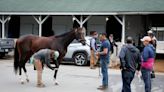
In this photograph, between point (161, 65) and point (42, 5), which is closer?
point (161, 65)

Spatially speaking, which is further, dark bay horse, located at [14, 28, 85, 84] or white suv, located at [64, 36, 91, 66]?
white suv, located at [64, 36, 91, 66]

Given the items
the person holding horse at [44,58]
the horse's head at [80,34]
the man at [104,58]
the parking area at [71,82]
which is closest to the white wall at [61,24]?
the parking area at [71,82]

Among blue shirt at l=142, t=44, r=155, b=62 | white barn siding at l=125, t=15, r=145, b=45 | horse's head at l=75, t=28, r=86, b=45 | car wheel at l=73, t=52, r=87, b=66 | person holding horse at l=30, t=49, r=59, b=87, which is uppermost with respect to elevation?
white barn siding at l=125, t=15, r=145, b=45

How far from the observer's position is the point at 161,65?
2348 centimetres

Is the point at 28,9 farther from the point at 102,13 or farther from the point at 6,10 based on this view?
the point at 102,13

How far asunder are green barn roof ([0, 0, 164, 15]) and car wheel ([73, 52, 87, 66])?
5.86 m

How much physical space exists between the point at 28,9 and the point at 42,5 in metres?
1.17

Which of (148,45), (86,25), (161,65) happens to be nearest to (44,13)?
(86,25)

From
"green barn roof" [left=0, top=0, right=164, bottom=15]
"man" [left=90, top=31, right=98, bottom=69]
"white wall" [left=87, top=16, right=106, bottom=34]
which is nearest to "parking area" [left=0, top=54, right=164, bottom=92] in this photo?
"man" [left=90, top=31, right=98, bottom=69]

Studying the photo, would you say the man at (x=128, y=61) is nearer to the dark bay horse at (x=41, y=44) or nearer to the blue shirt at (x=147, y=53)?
the blue shirt at (x=147, y=53)

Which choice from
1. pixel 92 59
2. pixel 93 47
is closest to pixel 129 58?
pixel 93 47

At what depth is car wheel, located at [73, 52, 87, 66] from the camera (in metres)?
22.2

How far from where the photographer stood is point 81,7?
94.8 feet

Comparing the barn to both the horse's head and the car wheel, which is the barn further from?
the horse's head
